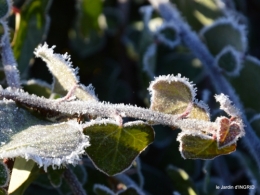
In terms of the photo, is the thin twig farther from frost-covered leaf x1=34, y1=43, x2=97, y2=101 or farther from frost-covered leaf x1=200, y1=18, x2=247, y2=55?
frost-covered leaf x1=200, y1=18, x2=247, y2=55

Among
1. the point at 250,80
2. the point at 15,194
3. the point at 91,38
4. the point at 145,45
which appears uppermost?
the point at 91,38

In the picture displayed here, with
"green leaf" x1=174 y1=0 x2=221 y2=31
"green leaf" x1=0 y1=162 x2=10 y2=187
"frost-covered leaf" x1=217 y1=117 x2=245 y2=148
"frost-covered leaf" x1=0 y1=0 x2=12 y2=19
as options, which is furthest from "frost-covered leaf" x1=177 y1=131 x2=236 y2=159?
"green leaf" x1=174 y1=0 x2=221 y2=31

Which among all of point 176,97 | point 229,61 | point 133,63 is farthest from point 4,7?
point 133,63

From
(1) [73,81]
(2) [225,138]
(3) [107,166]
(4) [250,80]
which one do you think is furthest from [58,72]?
(4) [250,80]

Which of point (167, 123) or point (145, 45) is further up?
point (145, 45)

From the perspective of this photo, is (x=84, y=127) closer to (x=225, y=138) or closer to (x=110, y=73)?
(x=225, y=138)

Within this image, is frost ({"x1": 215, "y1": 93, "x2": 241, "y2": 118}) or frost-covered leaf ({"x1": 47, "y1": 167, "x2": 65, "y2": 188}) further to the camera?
frost-covered leaf ({"x1": 47, "y1": 167, "x2": 65, "y2": 188})
